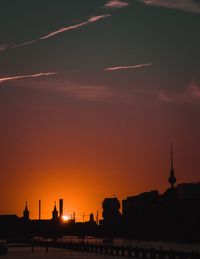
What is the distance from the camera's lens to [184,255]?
7092 inches

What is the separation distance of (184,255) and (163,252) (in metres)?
18.9

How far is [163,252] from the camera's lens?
198500 millimetres

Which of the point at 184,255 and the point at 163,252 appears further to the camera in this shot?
the point at 163,252
